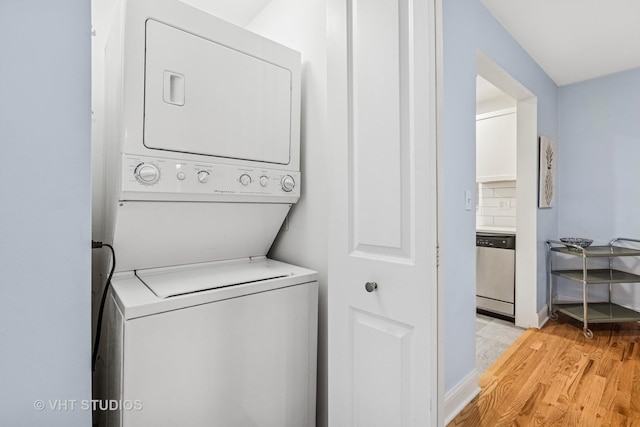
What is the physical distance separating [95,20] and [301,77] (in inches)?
41.9

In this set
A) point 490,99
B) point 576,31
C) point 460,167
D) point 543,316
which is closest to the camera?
point 460,167

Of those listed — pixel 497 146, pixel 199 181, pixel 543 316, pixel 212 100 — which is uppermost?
pixel 497 146

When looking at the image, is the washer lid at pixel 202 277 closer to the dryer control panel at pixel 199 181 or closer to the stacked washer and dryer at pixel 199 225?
the stacked washer and dryer at pixel 199 225

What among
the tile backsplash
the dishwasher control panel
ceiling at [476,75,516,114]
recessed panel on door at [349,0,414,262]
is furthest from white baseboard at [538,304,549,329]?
recessed panel on door at [349,0,414,262]

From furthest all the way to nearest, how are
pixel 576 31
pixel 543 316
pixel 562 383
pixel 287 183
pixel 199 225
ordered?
pixel 543 316 < pixel 576 31 < pixel 562 383 < pixel 287 183 < pixel 199 225

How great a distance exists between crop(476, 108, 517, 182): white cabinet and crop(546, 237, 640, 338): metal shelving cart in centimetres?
88

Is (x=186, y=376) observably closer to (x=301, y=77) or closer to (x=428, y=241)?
(x=428, y=241)

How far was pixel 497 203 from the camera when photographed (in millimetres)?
3752

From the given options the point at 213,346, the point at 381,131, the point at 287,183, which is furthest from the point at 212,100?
the point at 213,346

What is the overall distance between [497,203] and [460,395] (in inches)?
104

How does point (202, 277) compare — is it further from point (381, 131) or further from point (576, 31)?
point (576, 31)

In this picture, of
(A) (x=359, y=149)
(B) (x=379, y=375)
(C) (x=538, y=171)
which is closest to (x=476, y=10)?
(A) (x=359, y=149)

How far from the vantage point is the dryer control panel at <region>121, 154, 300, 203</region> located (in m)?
1.09

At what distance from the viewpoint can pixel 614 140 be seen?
3.07 meters
